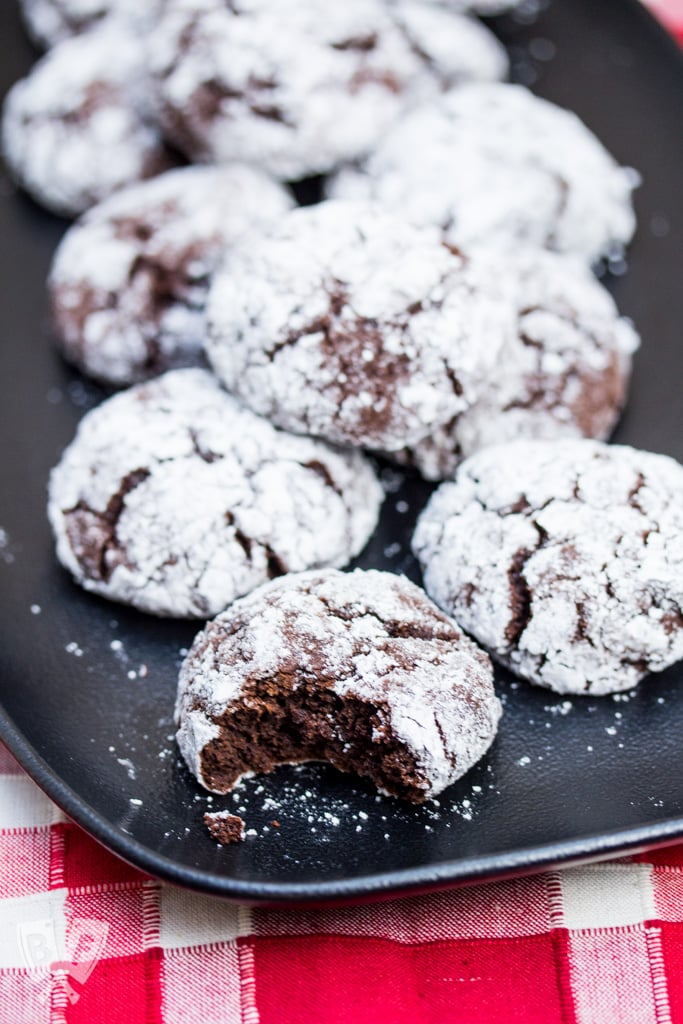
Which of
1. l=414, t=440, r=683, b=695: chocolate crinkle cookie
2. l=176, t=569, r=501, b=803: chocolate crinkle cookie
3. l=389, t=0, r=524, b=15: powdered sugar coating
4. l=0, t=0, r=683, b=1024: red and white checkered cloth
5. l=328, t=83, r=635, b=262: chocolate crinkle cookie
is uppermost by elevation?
l=389, t=0, r=524, b=15: powdered sugar coating

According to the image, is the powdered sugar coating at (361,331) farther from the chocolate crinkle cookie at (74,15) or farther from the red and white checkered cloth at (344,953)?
the chocolate crinkle cookie at (74,15)

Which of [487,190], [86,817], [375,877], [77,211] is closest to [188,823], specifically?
[86,817]

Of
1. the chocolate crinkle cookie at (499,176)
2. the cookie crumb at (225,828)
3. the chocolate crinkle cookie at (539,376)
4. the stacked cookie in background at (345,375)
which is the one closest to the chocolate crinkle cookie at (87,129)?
the stacked cookie in background at (345,375)

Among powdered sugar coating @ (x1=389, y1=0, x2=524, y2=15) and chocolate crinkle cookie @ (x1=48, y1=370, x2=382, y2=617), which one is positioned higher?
powdered sugar coating @ (x1=389, y1=0, x2=524, y2=15)

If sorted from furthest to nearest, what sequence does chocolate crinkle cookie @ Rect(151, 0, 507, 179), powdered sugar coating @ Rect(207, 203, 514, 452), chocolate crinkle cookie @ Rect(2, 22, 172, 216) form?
chocolate crinkle cookie @ Rect(2, 22, 172, 216) < chocolate crinkle cookie @ Rect(151, 0, 507, 179) < powdered sugar coating @ Rect(207, 203, 514, 452)

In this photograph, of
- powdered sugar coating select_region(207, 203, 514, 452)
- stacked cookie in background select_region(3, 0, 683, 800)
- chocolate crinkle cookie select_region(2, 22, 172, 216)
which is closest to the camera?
stacked cookie in background select_region(3, 0, 683, 800)

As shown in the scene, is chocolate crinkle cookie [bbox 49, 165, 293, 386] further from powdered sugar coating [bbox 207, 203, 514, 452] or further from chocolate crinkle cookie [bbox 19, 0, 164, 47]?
chocolate crinkle cookie [bbox 19, 0, 164, 47]

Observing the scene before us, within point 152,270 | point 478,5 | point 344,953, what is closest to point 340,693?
point 344,953

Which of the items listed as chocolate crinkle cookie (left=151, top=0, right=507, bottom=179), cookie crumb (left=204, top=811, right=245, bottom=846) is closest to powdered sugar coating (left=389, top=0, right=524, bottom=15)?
chocolate crinkle cookie (left=151, top=0, right=507, bottom=179)
